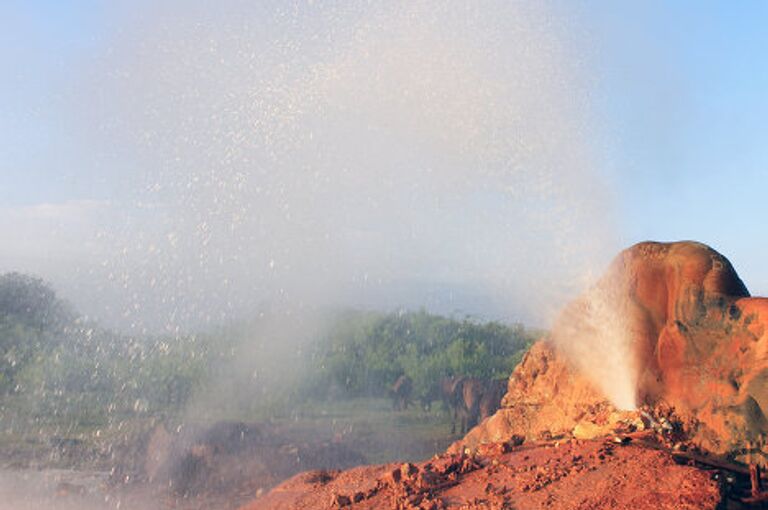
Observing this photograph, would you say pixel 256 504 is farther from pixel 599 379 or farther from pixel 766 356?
pixel 766 356

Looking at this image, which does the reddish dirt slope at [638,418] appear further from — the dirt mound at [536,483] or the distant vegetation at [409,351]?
the distant vegetation at [409,351]

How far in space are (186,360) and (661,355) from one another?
852 inches

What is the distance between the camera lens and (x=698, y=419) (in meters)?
6.96

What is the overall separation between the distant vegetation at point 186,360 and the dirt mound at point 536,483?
1341 cm

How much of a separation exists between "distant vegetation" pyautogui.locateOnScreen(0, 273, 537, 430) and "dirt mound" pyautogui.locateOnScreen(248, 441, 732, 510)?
528 inches

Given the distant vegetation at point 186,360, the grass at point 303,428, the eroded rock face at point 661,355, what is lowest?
the grass at point 303,428

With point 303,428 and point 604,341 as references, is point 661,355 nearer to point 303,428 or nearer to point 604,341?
point 604,341

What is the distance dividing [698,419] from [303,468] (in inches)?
301

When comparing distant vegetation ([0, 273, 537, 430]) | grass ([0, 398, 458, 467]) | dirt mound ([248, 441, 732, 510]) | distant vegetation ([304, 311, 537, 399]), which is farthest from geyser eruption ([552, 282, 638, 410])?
distant vegetation ([0, 273, 537, 430])

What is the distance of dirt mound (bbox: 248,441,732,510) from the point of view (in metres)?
5.55

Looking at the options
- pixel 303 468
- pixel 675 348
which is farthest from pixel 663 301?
pixel 303 468

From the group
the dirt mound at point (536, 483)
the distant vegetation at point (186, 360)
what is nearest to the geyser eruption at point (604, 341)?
the dirt mound at point (536, 483)

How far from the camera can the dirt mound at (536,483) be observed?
555 centimetres

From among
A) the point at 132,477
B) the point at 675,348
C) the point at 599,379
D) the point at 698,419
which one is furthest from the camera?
the point at 132,477
